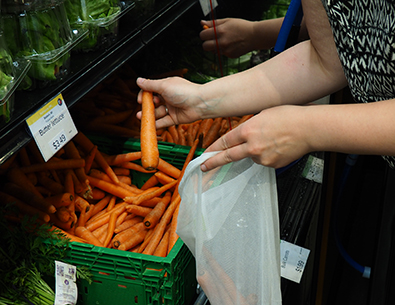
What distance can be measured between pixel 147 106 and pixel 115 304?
66cm

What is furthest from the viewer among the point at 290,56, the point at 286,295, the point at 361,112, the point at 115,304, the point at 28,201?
the point at 286,295

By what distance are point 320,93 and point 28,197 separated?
104cm

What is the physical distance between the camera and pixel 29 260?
134cm

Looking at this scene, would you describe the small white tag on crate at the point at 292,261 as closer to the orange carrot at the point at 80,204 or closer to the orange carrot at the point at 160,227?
the orange carrot at the point at 160,227

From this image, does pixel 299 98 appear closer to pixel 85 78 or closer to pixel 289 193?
pixel 85 78

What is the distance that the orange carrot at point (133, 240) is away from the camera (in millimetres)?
1586

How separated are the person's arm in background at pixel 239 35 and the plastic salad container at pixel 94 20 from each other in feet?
2.18

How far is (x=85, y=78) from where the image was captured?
1284 millimetres

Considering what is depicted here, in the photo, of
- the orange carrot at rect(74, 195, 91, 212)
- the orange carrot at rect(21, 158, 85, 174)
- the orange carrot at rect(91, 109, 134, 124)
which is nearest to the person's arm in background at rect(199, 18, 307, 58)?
the orange carrot at rect(91, 109, 134, 124)

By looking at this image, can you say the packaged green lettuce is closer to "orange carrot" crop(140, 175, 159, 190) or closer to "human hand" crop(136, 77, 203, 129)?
"human hand" crop(136, 77, 203, 129)

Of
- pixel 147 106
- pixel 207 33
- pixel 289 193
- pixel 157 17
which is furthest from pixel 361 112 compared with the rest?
pixel 207 33

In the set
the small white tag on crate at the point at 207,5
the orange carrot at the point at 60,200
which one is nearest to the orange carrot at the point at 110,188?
the orange carrot at the point at 60,200

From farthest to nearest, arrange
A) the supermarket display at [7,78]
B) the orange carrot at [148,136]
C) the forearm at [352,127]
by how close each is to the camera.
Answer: the orange carrot at [148,136] < the supermarket display at [7,78] < the forearm at [352,127]

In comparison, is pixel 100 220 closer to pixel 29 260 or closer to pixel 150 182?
pixel 150 182
